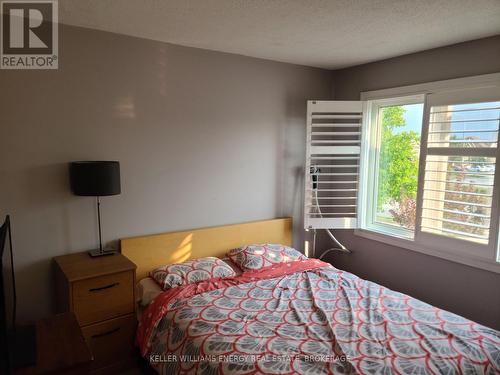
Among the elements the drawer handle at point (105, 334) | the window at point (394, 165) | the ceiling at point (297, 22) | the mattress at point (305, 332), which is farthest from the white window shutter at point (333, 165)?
the drawer handle at point (105, 334)

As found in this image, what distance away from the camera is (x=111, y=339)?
2396 millimetres

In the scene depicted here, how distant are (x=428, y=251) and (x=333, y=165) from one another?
1208 millimetres

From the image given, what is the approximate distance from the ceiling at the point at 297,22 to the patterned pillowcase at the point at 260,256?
68.4 inches

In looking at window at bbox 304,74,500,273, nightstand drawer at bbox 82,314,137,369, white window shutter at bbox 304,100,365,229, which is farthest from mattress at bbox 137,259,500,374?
white window shutter at bbox 304,100,365,229

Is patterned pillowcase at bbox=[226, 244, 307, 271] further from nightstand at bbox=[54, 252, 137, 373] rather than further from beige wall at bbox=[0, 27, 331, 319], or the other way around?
nightstand at bbox=[54, 252, 137, 373]

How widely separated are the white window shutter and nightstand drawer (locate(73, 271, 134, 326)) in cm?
186

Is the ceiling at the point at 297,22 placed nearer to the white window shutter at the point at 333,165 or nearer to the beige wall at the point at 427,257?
the beige wall at the point at 427,257

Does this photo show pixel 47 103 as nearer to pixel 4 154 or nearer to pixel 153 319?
pixel 4 154

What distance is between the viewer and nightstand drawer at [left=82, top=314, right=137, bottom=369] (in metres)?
2.34

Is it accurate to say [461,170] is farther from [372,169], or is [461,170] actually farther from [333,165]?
[333,165]

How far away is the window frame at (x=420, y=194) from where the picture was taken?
2643 millimetres

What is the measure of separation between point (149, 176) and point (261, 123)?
4.00ft

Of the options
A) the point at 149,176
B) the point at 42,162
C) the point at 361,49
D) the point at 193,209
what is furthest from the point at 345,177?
the point at 42,162

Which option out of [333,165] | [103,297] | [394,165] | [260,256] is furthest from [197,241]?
[394,165]
